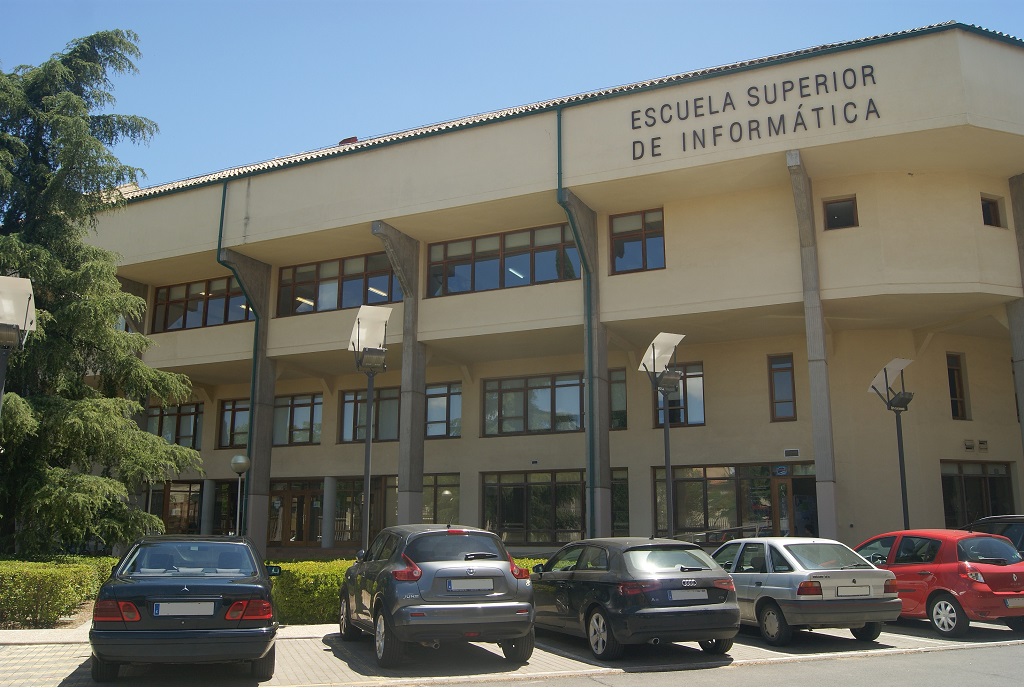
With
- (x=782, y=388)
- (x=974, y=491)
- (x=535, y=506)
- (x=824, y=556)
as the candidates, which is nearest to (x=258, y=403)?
(x=535, y=506)

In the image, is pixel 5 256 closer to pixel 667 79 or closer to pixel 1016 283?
pixel 667 79

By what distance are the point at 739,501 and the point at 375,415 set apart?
12.1 m

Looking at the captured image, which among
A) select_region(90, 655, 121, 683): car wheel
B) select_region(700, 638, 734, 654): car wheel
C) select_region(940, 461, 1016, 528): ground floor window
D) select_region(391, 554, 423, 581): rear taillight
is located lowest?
select_region(700, 638, 734, 654): car wheel

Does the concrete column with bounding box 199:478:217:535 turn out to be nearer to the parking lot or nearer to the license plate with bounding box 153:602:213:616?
the parking lot

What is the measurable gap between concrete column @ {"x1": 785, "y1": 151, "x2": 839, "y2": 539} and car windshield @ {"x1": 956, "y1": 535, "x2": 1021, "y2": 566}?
22.1 ft

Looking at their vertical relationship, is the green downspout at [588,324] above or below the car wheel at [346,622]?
above

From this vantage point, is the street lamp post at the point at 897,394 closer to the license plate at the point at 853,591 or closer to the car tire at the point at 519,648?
the license plate at the point at 853,591

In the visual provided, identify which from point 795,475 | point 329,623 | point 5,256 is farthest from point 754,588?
point 5,256

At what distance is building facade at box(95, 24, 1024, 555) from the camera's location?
1953 cm

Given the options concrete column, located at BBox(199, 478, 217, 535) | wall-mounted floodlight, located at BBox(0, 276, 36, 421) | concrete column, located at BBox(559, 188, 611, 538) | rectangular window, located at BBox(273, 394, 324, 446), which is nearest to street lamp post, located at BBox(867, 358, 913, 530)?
concrete column, located at BBox(559, 188, 611, 538)

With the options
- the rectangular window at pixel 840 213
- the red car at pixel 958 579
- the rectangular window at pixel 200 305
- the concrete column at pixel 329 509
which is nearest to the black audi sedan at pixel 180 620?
the red car at pixel 958 579

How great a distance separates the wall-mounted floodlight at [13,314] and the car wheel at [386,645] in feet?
22.4

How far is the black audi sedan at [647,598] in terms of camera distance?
971cm

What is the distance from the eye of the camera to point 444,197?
23016 millimetres
